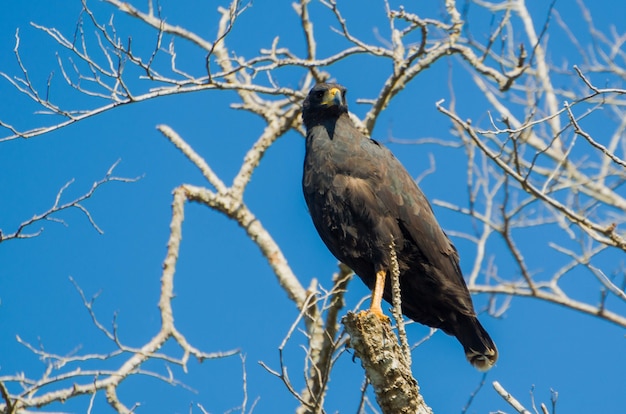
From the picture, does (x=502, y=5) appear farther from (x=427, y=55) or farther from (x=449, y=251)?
(x=449, y=251)

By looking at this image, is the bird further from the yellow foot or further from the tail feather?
the yellow foot

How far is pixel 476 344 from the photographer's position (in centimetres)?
501

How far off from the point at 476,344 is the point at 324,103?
1716mm

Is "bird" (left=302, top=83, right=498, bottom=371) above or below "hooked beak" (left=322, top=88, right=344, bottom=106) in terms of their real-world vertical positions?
below

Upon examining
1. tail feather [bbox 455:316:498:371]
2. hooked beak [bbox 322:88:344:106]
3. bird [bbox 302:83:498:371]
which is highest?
hooked beak [bbox 322:88:344:106]

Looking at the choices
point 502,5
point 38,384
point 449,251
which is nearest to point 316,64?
point 449,251

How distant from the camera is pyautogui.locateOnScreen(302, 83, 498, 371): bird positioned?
482 cm

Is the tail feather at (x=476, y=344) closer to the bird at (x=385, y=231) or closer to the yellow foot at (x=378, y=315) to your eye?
the bird at (x=385, y=231)

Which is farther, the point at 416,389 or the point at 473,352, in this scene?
the point at 473,352

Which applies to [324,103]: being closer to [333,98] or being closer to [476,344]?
[333,98]

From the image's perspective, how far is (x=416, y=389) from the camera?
3.67 meters

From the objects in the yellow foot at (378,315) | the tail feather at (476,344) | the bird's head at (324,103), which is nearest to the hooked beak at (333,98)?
the bird's head at (324,103)

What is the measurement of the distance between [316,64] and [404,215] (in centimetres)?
165

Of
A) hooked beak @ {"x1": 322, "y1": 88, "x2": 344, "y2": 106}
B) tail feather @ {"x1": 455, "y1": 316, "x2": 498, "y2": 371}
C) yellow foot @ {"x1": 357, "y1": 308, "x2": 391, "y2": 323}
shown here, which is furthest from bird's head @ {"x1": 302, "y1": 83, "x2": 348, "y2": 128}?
tail feather @ {"x1": 455, "y1": 316, "x2": 498, "y2": 371}
